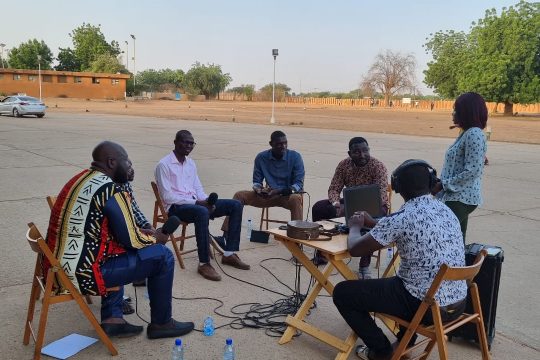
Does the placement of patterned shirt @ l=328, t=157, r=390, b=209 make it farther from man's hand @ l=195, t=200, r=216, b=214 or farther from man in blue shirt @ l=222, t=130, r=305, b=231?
man's hand @ l=195, t=200, r=216, b=214

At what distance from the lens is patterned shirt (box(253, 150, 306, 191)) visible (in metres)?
6.64

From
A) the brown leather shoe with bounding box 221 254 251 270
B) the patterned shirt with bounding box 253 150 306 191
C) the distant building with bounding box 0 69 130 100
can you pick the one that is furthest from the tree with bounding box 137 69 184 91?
the brown leather shoe with bounding box 221 254 251 270

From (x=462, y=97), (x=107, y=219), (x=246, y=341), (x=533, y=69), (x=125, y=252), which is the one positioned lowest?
(x=246, y=341)

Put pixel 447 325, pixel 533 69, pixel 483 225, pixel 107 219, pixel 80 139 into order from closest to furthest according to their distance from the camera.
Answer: pixel 447 325
pixel 107 219
pixel 483 225
pixel 80 139
pixel 533 69

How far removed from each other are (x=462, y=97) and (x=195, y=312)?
2.93m

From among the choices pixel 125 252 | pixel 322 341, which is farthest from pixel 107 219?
pixel 322 341

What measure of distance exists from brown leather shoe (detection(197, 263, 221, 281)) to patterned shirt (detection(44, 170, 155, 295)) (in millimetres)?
1686

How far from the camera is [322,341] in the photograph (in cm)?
374

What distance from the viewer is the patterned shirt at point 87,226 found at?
332cm

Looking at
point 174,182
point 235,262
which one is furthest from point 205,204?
point 235,262

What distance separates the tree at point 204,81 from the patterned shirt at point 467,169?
3754 inches

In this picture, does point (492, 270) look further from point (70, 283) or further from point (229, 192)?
point (229, 192)

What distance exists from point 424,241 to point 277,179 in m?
3.78

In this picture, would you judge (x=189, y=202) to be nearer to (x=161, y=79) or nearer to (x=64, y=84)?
(x=64, y=84)
